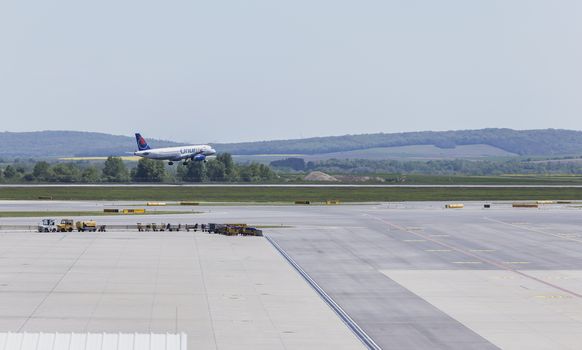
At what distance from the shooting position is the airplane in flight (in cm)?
18712

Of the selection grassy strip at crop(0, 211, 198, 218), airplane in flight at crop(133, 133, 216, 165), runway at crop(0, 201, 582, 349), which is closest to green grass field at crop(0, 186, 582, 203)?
airplane in flight at crop(133, 133, 216, 165)

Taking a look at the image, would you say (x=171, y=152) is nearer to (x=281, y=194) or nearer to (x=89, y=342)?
(x=281, y=194)

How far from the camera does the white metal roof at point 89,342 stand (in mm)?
28359

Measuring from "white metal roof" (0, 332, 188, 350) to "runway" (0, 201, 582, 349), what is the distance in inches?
705

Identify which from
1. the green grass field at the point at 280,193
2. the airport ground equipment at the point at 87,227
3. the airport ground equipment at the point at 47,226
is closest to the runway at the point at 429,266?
the airport ground equipment at the point at 47,226

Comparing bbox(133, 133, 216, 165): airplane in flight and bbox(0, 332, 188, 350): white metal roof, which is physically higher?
bbox(133, 133, 216, 165): airplane in flight

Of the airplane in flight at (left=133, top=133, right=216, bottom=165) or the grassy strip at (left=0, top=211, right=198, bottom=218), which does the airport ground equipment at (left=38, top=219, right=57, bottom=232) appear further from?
the airplane in flight at (left=133, top=133, right=216, bottom=165)

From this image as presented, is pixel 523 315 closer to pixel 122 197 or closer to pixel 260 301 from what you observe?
pixel 260 301

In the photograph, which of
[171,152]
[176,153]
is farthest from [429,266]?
[176,153]

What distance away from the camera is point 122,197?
159 metres

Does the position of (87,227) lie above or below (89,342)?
below

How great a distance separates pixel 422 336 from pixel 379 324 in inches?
146

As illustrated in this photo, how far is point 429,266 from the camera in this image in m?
76.6

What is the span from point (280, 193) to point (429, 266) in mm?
97935
